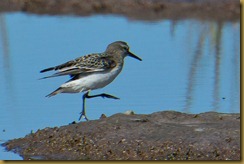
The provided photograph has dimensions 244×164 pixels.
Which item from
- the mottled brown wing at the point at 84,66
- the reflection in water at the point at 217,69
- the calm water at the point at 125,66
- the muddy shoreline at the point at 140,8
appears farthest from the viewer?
the muddy shoreline at the point at 140,8

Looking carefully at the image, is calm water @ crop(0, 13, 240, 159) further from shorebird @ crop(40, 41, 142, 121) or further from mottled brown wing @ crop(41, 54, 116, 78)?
mottled brown wing @ crop(41, 54, 116, 78)

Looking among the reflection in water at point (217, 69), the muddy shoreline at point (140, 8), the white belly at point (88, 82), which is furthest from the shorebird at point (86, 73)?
the muddy shoreline at point (140, 8)

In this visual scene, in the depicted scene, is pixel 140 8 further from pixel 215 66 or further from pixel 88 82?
pixel 88 82

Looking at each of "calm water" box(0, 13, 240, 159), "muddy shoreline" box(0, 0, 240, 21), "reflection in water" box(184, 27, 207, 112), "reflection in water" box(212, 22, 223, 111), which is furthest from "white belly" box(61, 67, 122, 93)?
"muddy shoreline" box(0, 0, 240, 21)

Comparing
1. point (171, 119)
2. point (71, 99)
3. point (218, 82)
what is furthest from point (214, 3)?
point (171, 119)

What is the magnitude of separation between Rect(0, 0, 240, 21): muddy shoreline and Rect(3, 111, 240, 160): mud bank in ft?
24.8

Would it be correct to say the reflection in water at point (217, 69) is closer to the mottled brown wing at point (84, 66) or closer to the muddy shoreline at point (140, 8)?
the muddy shoreline at point (140, 8)

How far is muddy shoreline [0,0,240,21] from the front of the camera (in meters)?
16.9

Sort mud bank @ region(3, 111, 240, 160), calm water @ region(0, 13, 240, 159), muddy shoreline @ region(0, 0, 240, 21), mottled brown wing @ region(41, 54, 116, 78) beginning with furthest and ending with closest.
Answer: muddy shoreline @ region(0, 0, 240, 21) → calm water @ region(0, 13, 240, 159) → mottled brown wing @ region(41, 54, 116, 78) → mud bank @ region(3, 111, 240, 160)

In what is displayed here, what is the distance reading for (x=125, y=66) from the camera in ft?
42.4

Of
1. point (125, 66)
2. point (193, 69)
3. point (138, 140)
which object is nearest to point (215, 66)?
point (193, 69)

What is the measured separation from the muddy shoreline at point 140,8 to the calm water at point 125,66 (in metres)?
0.41

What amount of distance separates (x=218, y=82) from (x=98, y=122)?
309 cm

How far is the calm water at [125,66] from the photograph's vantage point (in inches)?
418
